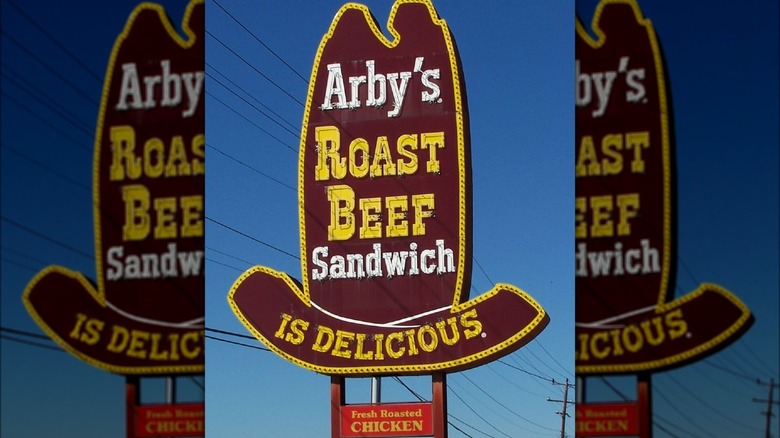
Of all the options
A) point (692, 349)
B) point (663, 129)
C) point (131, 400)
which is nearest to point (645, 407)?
point (692, 349)

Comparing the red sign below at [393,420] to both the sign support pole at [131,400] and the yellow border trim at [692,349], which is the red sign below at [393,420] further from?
the sign support pole at [131,400]

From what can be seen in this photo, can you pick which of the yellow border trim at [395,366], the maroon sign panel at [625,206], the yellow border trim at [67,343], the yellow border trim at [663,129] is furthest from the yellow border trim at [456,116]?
the yellow border trim at [67,343]

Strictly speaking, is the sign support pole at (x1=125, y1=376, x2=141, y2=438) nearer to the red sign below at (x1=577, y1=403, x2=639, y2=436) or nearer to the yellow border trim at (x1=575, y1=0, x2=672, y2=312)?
the red sign below at (x1=577, y1=403, x2=639, y2=436)

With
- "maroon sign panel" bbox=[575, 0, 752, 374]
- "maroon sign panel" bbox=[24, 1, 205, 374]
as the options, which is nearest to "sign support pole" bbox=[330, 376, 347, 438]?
"maroon sign panel" bbox=[24, 1, 205, 374]

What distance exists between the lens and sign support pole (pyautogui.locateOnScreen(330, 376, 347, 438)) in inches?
504

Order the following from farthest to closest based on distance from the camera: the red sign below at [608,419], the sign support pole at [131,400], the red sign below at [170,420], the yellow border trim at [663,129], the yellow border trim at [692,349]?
the red sign below at [170,420] → the red sign below at [608,419] → the sign support pole at [131,400] → the yellow border trim at [663,129] → the yellow border trim at [692,349]

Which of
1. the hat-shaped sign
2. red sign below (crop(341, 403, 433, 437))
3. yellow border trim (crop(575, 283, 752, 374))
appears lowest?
red sign below (crop(341, 403, 433, 437))

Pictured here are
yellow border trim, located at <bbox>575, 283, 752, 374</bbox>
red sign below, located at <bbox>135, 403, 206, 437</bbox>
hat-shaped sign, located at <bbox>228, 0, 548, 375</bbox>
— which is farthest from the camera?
hat-shaped sign, located at <bbox>228, 0, 548, 375</bbox>

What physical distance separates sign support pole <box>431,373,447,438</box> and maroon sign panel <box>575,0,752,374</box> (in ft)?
9.33

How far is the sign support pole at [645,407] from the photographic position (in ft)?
30.0

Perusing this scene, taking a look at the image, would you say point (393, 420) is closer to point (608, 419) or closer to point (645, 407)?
point (608, 419)

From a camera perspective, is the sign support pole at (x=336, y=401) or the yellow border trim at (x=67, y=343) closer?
the yellow border trim at (x=67, y=343)

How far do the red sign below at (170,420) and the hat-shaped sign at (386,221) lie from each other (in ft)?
12.6

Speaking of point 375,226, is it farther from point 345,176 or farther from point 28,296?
point 28,296
